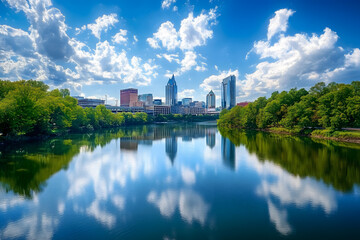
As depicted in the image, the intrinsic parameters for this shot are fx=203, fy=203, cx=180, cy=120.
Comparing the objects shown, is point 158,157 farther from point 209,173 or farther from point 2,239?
point 2,239

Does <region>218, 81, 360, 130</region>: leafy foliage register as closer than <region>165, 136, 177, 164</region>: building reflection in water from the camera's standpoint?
No

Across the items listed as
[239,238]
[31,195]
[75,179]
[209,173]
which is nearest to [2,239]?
[31,195]

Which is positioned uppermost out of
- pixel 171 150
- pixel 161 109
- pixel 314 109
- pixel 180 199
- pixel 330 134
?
pixel 161 109

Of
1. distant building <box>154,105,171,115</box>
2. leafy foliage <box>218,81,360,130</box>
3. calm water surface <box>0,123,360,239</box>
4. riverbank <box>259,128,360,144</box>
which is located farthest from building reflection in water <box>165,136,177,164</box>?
distant building <box>154,105,171,115</box>

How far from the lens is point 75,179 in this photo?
52.4ft

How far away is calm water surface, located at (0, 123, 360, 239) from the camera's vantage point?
8.88 metres

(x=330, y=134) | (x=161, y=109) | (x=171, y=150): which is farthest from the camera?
(x=161, y=109)

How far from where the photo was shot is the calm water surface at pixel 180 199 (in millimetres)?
8875

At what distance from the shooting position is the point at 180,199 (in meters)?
12.2

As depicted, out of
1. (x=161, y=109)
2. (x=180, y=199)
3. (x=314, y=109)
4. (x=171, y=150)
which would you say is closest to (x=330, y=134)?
(x=314, y=109)

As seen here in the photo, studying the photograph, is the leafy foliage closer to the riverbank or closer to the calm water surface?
the riverbank

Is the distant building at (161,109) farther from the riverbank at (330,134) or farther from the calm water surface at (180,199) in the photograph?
the calm water surface at (180,199)

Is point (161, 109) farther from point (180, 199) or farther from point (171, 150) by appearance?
point (180, 199)

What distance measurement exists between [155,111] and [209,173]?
153 m
